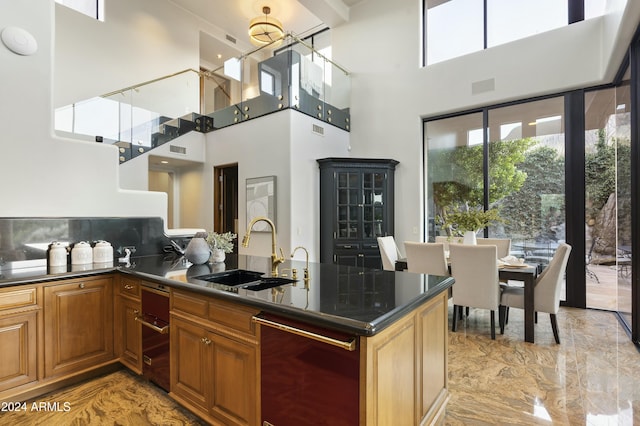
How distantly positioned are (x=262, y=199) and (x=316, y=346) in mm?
4643

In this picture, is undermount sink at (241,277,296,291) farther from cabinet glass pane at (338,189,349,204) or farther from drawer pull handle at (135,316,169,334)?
cabinet glass pane at (338,189,349,204)

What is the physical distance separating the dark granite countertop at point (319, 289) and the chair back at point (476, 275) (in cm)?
151

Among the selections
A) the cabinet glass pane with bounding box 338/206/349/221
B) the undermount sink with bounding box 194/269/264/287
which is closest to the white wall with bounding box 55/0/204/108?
the cabinet glass pane with bounding box 338/206/349/221

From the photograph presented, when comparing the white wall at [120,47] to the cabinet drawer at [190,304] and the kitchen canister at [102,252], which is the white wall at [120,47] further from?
the cabinet drawer at [190,304]

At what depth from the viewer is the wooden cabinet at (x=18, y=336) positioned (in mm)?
2197

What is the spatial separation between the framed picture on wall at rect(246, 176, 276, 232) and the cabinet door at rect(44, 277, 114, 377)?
125 inches

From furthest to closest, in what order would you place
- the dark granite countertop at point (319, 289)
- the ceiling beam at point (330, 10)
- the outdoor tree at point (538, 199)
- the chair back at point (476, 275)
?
the ceiling beam at point (330, 10)
the outdoor tree at point (538, 199)
the chair back at point (476, 275)
the dark granite countertop at point (319, 289)

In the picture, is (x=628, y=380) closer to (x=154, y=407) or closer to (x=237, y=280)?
(x=237, y=280)

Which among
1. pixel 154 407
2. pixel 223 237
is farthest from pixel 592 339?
pixel 154 407

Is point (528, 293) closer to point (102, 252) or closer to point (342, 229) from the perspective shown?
point (342, 229)

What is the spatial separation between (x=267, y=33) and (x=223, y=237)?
5.57 meters

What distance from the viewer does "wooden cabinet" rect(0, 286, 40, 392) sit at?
7.21 feet

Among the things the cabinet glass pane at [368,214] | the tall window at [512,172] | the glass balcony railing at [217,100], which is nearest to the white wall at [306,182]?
the glass balcony railing at [217,100]

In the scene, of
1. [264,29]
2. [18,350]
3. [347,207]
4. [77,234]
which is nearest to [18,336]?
[18,350]
